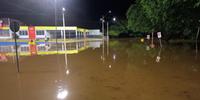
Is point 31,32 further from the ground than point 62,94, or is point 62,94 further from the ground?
point 31,32

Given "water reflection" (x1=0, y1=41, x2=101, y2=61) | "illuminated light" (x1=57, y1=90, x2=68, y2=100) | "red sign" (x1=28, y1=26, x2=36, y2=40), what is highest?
"red sign" (x1=28, y1=26, x2=36, y2=40)

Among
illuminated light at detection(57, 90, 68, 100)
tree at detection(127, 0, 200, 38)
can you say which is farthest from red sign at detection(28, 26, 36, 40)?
illuminated light at detection(57, 90, 68, 100)

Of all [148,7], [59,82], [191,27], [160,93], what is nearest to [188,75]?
[160,93]

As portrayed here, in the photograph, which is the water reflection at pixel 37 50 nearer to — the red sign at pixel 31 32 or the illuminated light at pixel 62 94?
Answer: the illuminated light at pixel 62 94

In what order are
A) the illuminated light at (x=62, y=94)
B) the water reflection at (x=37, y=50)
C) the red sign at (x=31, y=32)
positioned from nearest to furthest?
1. the illuminated light at (x=62, y=94)
2. the water reflection at (x=37, y=50)
3. the red sign at (x=31, y=32)

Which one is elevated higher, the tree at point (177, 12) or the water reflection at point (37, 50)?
the tree at point (177, 12)

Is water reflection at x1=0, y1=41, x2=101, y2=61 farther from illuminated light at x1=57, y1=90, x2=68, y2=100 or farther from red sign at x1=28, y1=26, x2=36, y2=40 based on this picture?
red sign at x1=28, y1=26, x2=36, y2=40

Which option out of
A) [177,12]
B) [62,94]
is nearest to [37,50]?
[177,12]

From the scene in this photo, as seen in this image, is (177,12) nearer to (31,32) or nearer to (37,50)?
(37,50)

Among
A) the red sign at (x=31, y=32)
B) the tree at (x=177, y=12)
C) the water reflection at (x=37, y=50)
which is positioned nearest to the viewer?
the water reflection at (x=37, y=50)

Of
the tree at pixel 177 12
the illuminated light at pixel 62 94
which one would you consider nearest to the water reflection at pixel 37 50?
the illuminated light at pixel 62 94

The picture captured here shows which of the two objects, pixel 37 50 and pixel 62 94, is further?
pixel 37 50

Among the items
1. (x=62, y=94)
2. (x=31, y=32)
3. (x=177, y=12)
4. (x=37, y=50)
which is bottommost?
(x=62, y=94)

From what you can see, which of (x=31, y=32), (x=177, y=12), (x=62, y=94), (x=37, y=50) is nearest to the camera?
(x=62, y=94)
